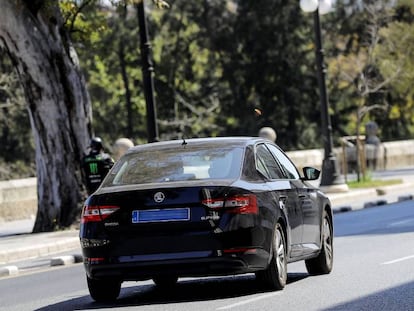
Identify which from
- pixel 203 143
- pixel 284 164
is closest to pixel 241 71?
pixel 284 164

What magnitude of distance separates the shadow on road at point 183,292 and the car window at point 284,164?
1.04 metres

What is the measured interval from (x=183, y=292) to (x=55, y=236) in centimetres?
1131

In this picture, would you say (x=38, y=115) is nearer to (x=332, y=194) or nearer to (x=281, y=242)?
(x=332, y=194)

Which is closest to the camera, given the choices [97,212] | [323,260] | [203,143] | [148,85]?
[97,212]

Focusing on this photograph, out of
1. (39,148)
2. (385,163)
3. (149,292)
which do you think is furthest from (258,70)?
(149,292)

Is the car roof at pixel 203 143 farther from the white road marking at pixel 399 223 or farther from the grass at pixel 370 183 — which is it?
the grass at pixel 370 183

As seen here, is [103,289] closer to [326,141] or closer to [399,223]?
[399,223]

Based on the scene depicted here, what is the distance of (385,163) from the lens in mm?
51750

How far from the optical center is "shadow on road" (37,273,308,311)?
1149 centimetres

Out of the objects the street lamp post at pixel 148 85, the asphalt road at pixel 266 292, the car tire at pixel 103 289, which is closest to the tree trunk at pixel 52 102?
the street lamp post at pixel 148 85

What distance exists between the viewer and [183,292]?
12289mm

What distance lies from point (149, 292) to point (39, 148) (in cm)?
1346

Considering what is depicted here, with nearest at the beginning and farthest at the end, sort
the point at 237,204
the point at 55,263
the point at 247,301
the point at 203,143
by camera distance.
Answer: the point at 247,301 → the point at 237,204 → the point at 203,143 → the point at 55,263

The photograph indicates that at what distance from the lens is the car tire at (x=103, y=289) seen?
11.6 m
